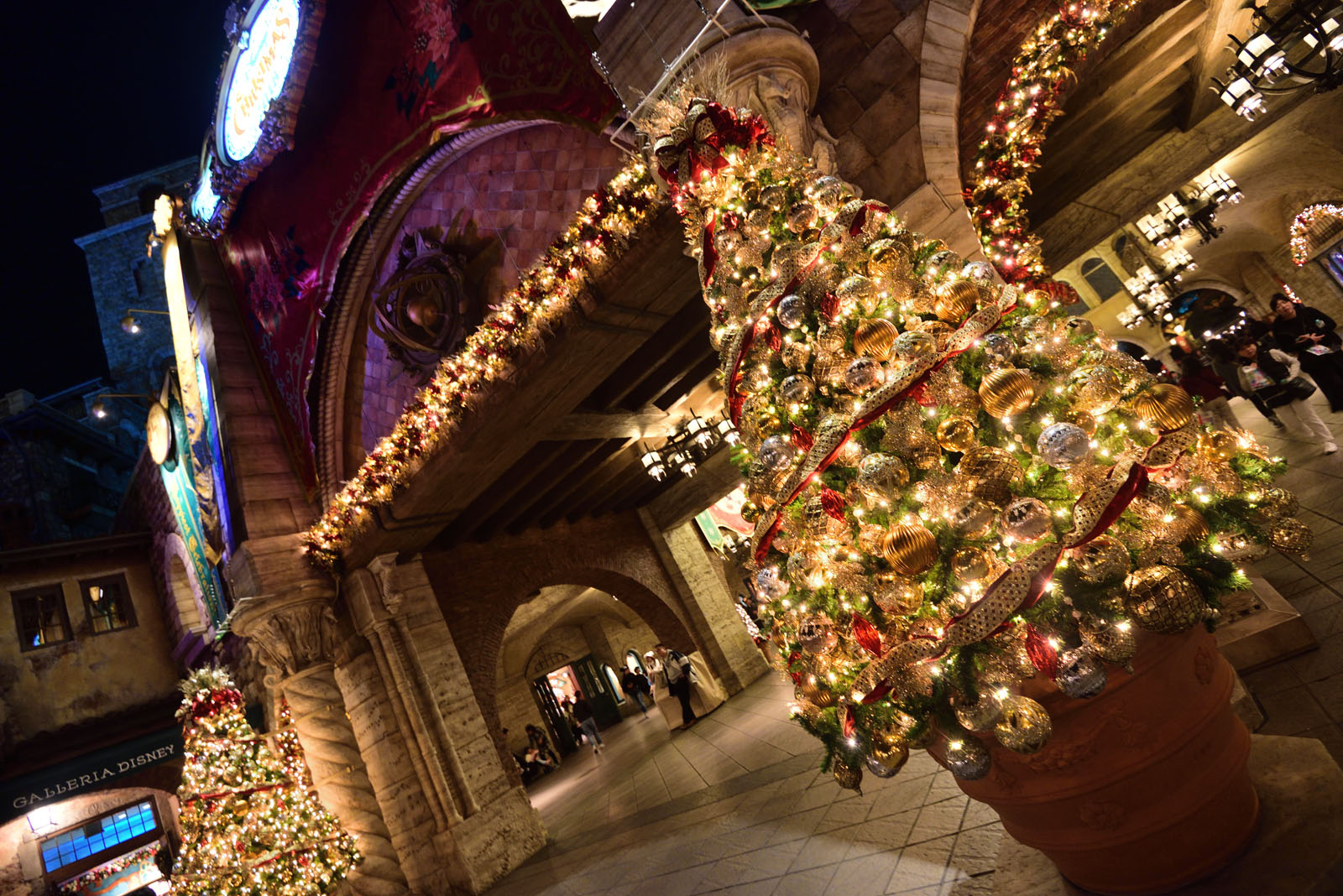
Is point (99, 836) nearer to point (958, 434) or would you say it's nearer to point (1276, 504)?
point (958, 434)

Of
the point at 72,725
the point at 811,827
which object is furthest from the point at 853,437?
the point at 72,725

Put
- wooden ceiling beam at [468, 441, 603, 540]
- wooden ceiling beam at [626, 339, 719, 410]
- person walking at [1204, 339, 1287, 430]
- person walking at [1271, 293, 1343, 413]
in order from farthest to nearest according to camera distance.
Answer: wooden ceiling beam at [468, 441, 603, 540]
person walking at [1204, 339, 1287, 430]
wooden ceiling beam at [626, 339, 719, 410]
person walking at [1271, 293, 1343, 413]

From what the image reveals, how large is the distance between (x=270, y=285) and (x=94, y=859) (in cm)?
1138

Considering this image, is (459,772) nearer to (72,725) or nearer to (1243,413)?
(72,725)

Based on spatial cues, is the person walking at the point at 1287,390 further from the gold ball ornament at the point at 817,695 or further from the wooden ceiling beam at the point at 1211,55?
the gold ball ornament at the point at 817,695

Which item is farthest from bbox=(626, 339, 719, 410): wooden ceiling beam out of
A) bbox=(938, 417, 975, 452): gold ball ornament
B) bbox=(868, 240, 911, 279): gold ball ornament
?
bbox=(938, 417, 975, 452): gold ball ornament

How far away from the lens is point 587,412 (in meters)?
6.92

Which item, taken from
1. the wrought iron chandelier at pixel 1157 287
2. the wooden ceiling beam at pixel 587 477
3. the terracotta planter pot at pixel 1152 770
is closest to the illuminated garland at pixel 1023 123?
the terracotta planter pot at pixel 1152 770

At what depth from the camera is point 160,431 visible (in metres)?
9.27

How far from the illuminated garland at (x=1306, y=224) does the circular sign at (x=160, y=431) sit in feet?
60.5

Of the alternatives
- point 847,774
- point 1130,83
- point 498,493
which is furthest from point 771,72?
point 498,493

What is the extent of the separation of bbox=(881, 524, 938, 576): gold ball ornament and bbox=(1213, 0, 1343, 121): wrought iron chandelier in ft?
21.9

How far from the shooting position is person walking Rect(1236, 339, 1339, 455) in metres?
5.96

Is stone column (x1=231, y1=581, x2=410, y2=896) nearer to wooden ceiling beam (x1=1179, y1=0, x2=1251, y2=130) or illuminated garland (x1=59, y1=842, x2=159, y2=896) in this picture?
illuminated garland (x1=59, y1=842, x2=159, y2=896)
